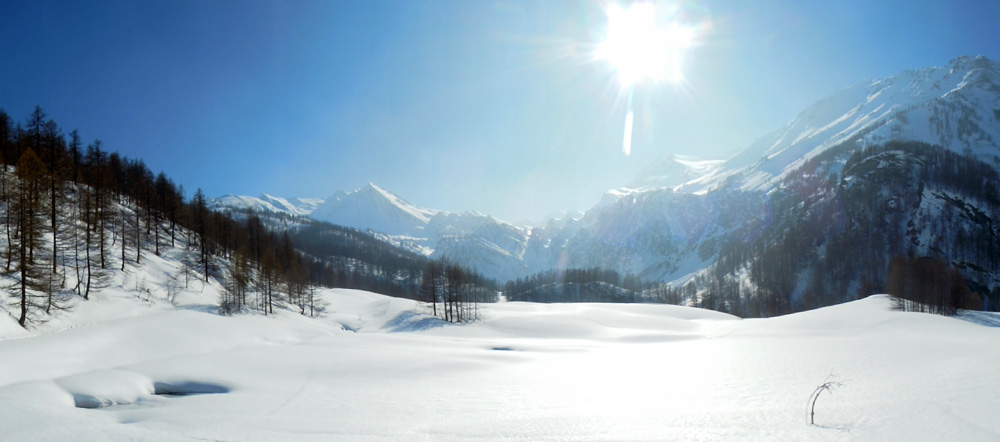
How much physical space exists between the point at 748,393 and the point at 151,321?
36557 millimetres

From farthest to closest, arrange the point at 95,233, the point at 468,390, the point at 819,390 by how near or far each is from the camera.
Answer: the point at 95,233
the point at 468,390
the point at 819,390

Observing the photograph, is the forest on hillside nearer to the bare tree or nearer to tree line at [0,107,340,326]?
tree line at [0,107,340,326]

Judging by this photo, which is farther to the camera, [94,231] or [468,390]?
[94,231]

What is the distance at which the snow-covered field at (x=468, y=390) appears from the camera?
9.31 m

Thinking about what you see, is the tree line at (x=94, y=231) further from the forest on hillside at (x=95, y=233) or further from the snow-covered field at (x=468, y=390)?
the snow-covered field at (x=468, y=390)

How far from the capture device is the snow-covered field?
931cm

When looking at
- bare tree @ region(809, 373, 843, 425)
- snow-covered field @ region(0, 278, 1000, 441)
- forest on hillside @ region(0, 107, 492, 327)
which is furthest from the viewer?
forest on hillside @ region(0, 107, 492, 327)

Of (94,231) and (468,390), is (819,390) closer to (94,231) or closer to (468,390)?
(468,390)

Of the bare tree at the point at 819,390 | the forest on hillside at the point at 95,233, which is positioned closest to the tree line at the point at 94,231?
the forest on hillside at the point at 95,233

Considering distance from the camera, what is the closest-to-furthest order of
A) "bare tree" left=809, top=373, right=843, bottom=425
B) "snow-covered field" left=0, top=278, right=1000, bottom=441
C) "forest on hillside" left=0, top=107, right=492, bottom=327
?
"snow-covered field" left=0, top=278, right=1000, bottom=441, "bare tree" left=809, top=373, right=843, bottom=425, "forest on hillside" left=0, top=107, right=492, bottom=327

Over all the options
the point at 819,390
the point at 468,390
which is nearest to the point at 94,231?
the point at 468,390

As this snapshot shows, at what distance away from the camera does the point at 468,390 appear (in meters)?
15.6

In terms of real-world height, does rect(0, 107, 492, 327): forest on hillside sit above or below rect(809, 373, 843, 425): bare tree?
above

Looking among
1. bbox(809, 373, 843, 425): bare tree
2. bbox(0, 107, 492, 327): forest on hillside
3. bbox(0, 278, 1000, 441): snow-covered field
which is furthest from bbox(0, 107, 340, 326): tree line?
bbox(809, 373, 843, 425): bare tree
